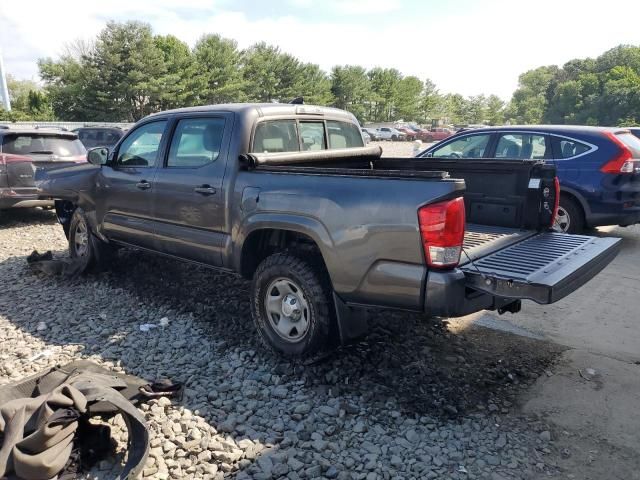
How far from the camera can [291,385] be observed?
141 inches

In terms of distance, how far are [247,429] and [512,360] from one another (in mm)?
2191

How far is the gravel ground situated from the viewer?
278 cm

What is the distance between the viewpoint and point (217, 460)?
9.17 ft

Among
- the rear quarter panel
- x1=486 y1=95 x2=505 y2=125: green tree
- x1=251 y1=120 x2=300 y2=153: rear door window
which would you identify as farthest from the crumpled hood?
x1=486 y1=95 x2=505 y2=125: green tree

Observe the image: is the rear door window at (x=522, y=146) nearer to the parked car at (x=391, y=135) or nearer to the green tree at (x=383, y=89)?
the parked car at (x=391, y=135)

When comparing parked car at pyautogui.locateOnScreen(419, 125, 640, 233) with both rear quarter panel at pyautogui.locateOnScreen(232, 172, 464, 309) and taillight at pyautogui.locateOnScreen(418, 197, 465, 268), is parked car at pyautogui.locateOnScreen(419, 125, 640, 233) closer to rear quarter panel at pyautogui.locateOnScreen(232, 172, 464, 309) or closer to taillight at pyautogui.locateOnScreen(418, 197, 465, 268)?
rear quarter panel at pyautogui.locateOnScreen(232, 172, 464, 309)

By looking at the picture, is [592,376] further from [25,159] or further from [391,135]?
[391,135]

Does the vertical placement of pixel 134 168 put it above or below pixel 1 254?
above

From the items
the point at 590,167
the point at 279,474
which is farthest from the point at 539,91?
the point at 279,474

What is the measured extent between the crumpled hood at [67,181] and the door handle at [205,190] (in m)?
1.97

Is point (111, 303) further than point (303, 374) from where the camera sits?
Yes

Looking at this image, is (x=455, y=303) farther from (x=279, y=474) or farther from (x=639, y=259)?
(x=639, y=259)

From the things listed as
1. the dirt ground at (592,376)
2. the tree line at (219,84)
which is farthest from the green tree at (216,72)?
the dirt ground at (592,376)

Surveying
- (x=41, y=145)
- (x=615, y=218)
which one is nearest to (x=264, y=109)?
(x=615, y=218)
